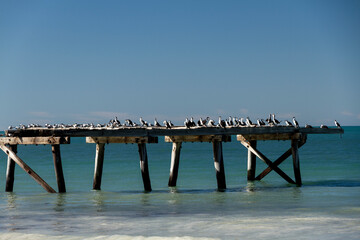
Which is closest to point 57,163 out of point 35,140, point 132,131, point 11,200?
point 35,140

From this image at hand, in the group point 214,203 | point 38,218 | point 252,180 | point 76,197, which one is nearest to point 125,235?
point 38,218

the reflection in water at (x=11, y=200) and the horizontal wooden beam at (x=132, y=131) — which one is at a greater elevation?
the horizontal wooden beam at (x=132, y=131)

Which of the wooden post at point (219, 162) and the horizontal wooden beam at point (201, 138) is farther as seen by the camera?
the wooden post at point (219, 162)

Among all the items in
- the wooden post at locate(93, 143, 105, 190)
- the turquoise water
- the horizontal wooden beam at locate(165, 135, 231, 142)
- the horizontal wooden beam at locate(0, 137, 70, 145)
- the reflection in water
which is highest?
the horizontal wooden beam at locate(165, 135, 231, 142)

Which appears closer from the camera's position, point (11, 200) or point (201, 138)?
point (11, 200)

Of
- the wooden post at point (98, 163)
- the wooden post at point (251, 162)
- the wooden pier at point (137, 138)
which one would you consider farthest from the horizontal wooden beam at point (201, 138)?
the wooden post at point (251, 162)

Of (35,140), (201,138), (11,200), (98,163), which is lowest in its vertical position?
(11,200)

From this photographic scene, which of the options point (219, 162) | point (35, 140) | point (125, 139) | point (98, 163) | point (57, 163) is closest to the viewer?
point (35, 140)

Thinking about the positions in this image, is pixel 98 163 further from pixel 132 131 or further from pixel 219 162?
pixel 219 162

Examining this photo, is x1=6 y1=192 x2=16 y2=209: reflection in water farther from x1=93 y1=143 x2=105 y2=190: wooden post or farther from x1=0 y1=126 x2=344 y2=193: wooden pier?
x1=93 y1=143 x2=105 y2=190: wooden post

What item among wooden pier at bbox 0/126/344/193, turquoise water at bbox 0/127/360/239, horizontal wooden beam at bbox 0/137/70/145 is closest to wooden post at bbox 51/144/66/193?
wooden pier at bbox 0/126/344/193

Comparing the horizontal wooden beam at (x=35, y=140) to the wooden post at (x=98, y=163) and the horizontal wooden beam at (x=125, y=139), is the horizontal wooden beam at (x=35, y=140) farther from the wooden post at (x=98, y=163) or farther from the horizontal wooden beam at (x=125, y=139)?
the wooden post at (x=98, y=163)

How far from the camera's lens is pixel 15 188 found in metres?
35.7

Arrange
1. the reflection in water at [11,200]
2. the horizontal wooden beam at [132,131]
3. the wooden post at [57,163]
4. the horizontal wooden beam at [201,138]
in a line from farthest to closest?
1. the horizontal wooden beam at [201,138]
2. the wooden post at [57,163]
3. the horizontal wooden beam at [132,131]
4. the reflection in water at [11,200]
